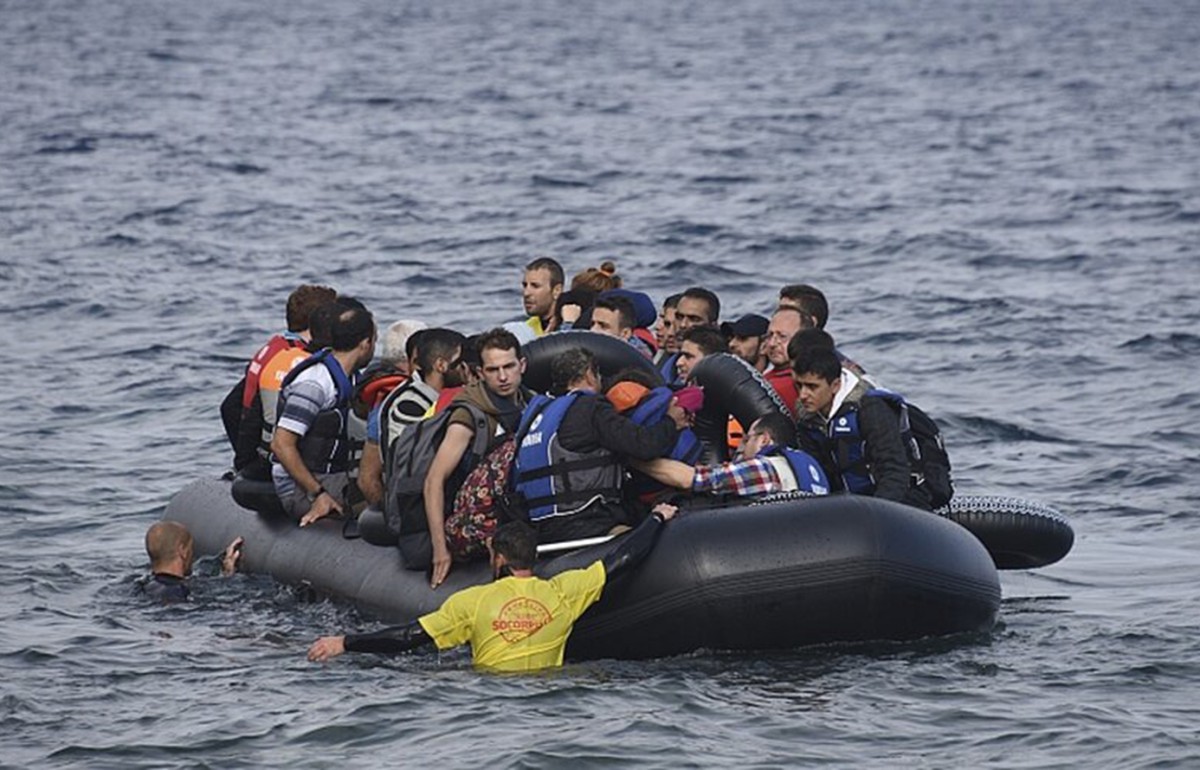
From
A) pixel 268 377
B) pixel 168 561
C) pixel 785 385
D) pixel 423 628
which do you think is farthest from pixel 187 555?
pixel 785 385

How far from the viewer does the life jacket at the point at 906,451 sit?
10945mm

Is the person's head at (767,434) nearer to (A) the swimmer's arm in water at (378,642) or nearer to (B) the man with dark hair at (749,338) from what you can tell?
(B) the man with dark hair at (749,338)

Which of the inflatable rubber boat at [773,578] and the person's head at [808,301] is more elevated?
the person's head at [808,301]

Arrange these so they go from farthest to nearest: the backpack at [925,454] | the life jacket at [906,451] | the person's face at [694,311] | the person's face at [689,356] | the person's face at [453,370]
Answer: the person's face at [694,311] < the person's face at [689,356] < the person's face at [453,370] < the backpack at [925,454] < the life jacket at [906,451]

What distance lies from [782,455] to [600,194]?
23.0 m

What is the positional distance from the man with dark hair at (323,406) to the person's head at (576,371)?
1.57 metres

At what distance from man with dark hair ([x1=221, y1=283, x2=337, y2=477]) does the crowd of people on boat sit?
0.05ft

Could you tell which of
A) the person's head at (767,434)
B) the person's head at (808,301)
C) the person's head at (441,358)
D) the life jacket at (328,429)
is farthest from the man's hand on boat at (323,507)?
the person's head at (808,301)

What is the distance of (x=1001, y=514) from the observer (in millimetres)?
11727

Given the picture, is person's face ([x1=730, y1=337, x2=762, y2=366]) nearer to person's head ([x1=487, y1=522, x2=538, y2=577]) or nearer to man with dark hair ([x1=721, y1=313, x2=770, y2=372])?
man with dark hair ([x1=721, y1=313, x2=770, y2=372])

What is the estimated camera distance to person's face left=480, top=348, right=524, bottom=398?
10.9 meters

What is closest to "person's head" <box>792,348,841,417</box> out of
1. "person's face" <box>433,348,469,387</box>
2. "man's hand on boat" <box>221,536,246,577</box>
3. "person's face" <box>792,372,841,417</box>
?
"person's face" <box>792,372,841,417</box>

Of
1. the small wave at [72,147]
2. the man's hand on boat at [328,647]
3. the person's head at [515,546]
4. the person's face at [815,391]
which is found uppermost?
the small wave at [72,147]

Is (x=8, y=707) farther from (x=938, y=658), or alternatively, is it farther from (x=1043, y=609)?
(x=1043, y=609)
